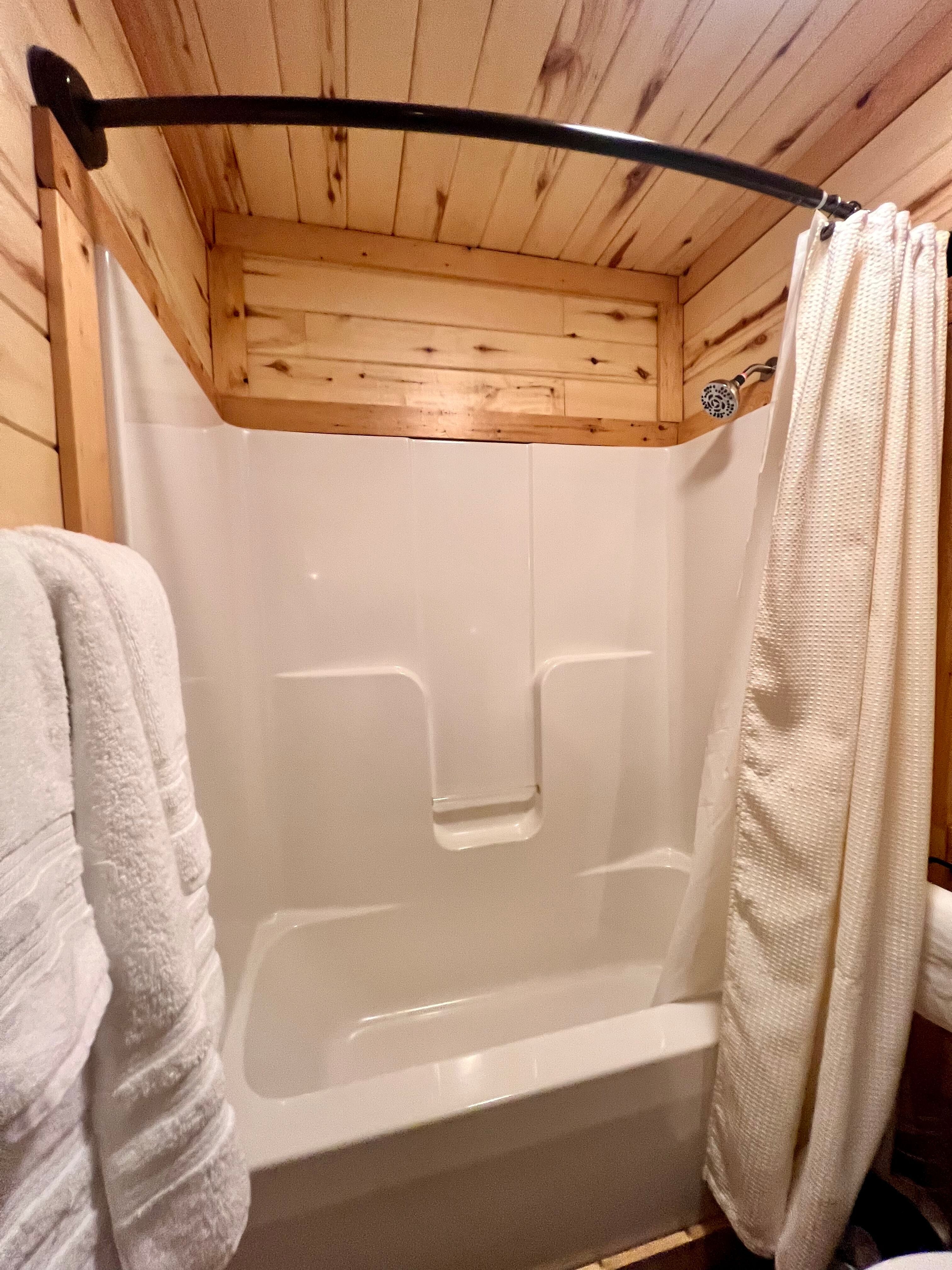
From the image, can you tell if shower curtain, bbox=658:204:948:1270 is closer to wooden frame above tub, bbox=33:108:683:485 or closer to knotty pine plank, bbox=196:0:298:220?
wooden frame above tub, bbox=33:108:683:485

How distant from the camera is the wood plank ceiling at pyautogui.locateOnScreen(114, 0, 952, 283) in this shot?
2.97 ft

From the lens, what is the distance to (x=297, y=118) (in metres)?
0.71

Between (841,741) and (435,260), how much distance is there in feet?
5.09

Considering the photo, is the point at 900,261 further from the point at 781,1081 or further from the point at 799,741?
the point at 781,1081

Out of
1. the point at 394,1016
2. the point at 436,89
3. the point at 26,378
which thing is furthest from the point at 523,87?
the point at 394,1016

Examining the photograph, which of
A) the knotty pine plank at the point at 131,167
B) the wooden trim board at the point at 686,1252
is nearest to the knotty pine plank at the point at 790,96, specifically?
the knotty pine plank at the point at 131,167

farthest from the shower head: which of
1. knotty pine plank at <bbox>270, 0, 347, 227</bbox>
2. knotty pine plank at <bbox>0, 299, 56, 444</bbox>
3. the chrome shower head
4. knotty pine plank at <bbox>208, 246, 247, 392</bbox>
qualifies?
knotty pine plank at <bbox>0, 299, 56, 444</bbox>

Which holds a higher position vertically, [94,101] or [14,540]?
[94,101]

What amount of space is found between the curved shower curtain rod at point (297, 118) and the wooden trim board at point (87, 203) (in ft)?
0.10

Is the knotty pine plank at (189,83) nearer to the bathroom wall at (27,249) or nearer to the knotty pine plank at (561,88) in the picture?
the bathroom wall at (27,249)

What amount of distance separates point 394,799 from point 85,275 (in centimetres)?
125

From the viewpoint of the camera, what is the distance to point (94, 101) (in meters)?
0.66

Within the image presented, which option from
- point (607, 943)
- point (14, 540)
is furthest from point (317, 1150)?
point (607, 943)

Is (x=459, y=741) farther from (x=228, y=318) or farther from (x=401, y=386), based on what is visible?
(x=228, y=318)
